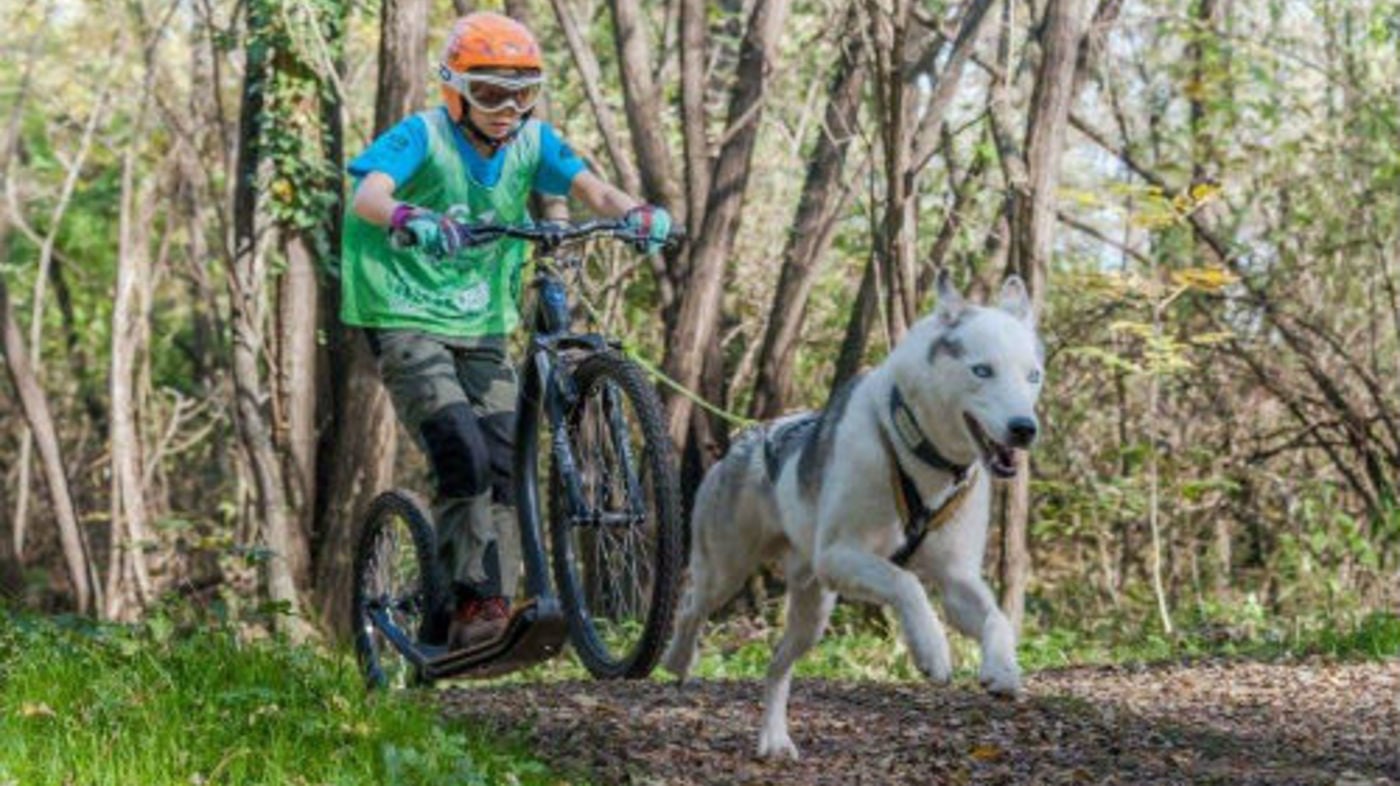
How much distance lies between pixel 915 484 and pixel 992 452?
0.31 m

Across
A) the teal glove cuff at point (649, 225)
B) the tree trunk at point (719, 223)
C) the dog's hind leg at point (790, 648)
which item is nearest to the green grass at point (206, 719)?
the dog's hind leg at point (790, 648)

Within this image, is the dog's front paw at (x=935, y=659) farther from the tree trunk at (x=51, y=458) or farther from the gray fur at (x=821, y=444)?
the tree trunk at (x=51, y=458)

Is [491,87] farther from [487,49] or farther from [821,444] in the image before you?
[821,444]

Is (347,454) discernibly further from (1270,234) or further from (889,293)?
(1270,234)

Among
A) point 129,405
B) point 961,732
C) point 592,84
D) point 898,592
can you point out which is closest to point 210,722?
point 898,592

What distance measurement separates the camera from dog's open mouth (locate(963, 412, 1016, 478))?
619cm

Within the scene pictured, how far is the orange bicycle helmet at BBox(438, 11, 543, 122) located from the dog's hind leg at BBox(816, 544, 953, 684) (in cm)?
180

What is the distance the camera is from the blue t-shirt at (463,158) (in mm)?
7023

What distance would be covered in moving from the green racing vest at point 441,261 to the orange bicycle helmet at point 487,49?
23 centimetres

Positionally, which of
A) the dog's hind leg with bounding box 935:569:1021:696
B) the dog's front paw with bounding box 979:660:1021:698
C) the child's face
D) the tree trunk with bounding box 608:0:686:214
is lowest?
the dog's front paw with bounding box 979:660:1021:698

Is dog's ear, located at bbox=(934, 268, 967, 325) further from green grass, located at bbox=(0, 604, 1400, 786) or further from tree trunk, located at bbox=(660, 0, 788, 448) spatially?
tree trunk, located at bbox=(660, 0, 788, 448)

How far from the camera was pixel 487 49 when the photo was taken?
274 inches

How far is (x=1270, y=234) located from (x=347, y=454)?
5.98 metres

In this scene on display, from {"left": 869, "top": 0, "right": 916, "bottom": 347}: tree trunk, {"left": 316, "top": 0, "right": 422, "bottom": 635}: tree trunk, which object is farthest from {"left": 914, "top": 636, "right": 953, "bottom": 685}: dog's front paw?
{"left": 316, "top": 0, "right": 422, "bottom": 635}: tree trunk
